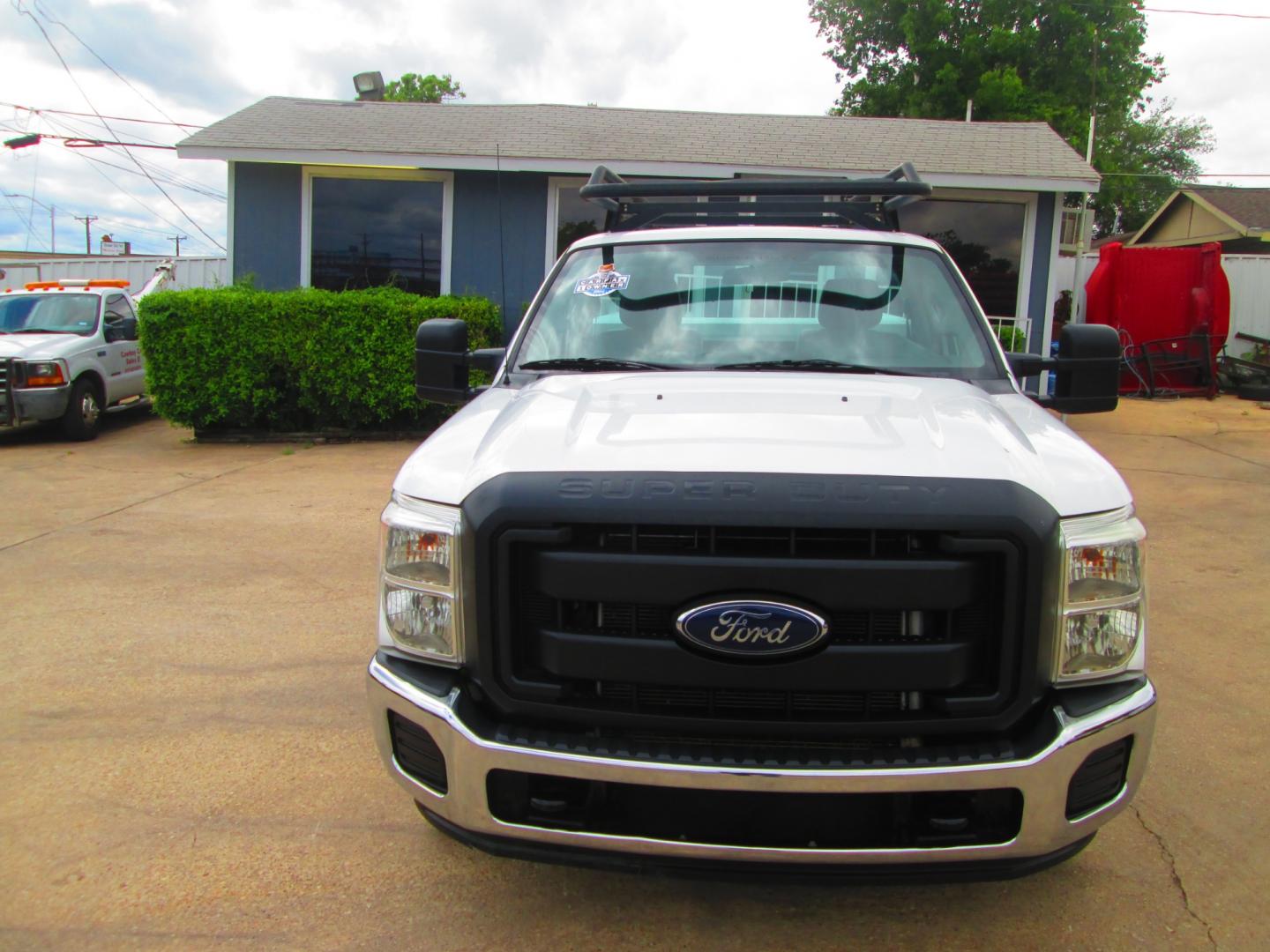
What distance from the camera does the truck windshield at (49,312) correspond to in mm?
12297

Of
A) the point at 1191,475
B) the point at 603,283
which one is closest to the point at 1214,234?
the point at 1191,475

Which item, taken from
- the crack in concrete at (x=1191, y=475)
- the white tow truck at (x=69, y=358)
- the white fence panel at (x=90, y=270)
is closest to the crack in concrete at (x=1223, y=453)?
the crack in concrete at (x=1191, y=475)

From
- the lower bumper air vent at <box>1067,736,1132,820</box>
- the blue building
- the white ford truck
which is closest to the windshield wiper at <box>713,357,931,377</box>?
the white ford truck

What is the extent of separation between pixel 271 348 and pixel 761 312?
28.0 ft

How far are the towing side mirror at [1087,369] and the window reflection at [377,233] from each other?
10492 millimetres

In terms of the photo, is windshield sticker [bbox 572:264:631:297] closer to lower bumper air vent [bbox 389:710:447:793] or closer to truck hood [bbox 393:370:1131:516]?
truck hood [bbox 393:370:1131:516]

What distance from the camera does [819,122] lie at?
48.3 ft

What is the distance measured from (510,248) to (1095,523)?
11.3 m

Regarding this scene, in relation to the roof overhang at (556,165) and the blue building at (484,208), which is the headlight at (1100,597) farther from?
the blue building at (484,208)

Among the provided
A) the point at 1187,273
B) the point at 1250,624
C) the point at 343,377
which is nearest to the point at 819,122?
the point at 1187,273

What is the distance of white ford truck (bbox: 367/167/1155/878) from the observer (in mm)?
2133

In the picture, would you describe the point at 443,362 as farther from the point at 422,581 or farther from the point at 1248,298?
the point at 1248,298

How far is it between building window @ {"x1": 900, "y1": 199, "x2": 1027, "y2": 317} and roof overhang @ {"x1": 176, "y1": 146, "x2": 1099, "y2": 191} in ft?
1.67

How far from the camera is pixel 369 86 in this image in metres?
16.5
